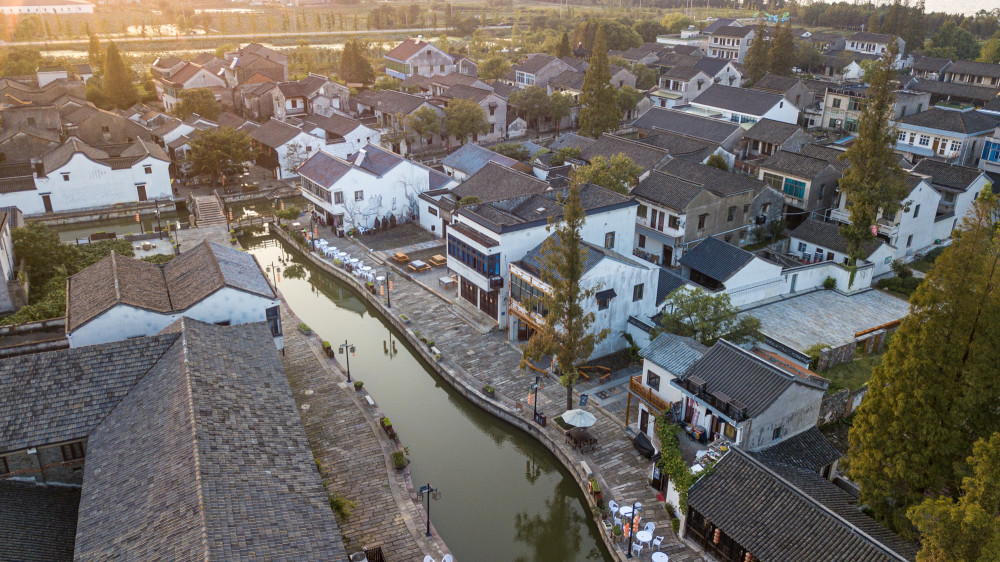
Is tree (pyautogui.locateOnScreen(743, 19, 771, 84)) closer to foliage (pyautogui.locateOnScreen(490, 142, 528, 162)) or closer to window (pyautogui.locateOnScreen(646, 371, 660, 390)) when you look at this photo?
foliage (pyautogui.locateOnScreen(490, 142, 528, 162))

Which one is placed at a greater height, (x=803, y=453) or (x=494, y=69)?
(x=494, y=69)

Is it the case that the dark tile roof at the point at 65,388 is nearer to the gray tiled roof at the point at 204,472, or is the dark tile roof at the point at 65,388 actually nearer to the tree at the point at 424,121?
the gray tiled roof at the point at 204,472

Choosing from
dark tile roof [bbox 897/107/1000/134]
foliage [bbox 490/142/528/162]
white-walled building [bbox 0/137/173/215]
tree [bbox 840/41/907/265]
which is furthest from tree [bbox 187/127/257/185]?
dark tile roof [bbox 897/107/1000/134]

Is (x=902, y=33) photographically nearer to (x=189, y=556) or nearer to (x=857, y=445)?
(x=857, y=445)

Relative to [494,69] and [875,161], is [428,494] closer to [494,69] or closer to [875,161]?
[875,161]

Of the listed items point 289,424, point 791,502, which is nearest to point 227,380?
point 289,424

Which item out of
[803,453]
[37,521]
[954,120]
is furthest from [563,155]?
[37,521]

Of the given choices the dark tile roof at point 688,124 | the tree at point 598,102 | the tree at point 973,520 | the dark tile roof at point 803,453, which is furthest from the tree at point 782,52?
the tree at point 973,520
